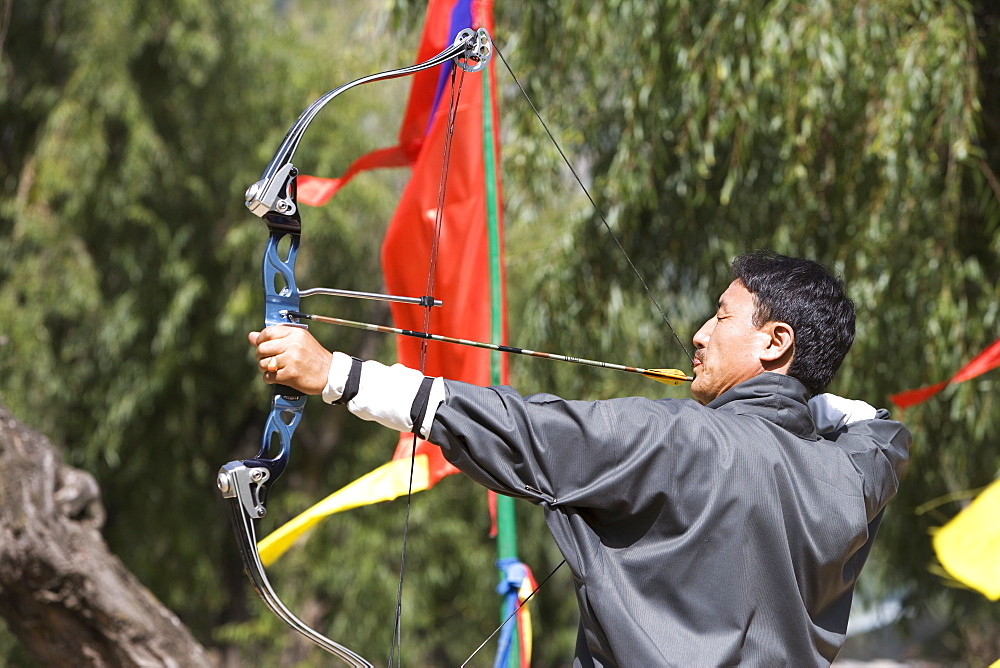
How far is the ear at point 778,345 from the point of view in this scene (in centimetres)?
143

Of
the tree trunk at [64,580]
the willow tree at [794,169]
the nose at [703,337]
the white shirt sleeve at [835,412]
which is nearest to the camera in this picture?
the nose at [703,337]

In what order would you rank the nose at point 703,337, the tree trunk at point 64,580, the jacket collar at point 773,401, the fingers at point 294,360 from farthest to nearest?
the tree trunk at point 64,580
the nose at point 703,337
the jacket collar at point 773,401
the fingers at point 294,360

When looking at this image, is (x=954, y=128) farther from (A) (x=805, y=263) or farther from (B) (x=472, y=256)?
(A) (x=805, y=263)

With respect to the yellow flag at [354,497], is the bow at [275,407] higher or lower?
higher

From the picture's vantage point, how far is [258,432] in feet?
19.9

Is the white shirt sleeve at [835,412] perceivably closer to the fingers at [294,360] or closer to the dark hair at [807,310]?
the dark hair at [807,310]

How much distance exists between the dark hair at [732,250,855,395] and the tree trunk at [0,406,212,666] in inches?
74.0

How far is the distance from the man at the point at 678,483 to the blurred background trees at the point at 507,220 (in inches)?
68.1

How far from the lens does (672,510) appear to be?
1.28m

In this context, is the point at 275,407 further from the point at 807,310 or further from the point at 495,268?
the point at 495,268

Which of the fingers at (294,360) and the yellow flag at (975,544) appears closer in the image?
the fingers at (294,360)

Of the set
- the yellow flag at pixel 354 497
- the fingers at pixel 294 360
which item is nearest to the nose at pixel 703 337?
the fingers at pixel 294 360

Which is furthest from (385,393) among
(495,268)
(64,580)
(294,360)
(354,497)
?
(64,580)

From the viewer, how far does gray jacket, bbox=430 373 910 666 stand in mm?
1247
